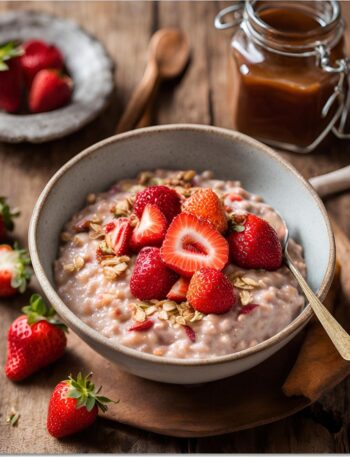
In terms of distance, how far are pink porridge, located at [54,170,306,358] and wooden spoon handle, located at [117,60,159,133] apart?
1.89ft

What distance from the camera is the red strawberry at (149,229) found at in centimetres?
188

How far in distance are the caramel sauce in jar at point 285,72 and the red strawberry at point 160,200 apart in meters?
0.67

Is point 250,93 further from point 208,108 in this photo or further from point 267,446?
point 267,446

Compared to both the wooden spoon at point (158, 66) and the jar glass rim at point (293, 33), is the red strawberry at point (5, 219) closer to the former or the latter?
the wooden spoon at point (158, 66)

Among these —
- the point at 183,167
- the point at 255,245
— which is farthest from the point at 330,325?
the point at 183,167

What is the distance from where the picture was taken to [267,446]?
1.83 m

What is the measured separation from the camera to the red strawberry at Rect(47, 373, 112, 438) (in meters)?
1.77

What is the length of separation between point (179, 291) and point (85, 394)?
1.11ft

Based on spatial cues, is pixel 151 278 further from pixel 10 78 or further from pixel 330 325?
pixel 10 78


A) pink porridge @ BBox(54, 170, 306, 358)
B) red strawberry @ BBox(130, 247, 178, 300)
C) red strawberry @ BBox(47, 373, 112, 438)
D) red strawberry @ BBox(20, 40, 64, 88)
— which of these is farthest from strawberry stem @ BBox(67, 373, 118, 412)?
red strawberry @ BBox(20, 40, 64, 88)

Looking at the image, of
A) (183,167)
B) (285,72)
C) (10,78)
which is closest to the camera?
(183,167)

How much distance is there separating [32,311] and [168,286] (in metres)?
0.40

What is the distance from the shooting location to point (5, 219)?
7.49 ft

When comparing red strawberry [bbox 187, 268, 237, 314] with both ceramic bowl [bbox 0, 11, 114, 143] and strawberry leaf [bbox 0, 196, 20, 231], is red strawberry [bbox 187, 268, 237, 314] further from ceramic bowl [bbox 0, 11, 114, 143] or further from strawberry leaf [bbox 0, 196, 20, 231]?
ceramic bowl [bbox 0, 11, 114, 143]
